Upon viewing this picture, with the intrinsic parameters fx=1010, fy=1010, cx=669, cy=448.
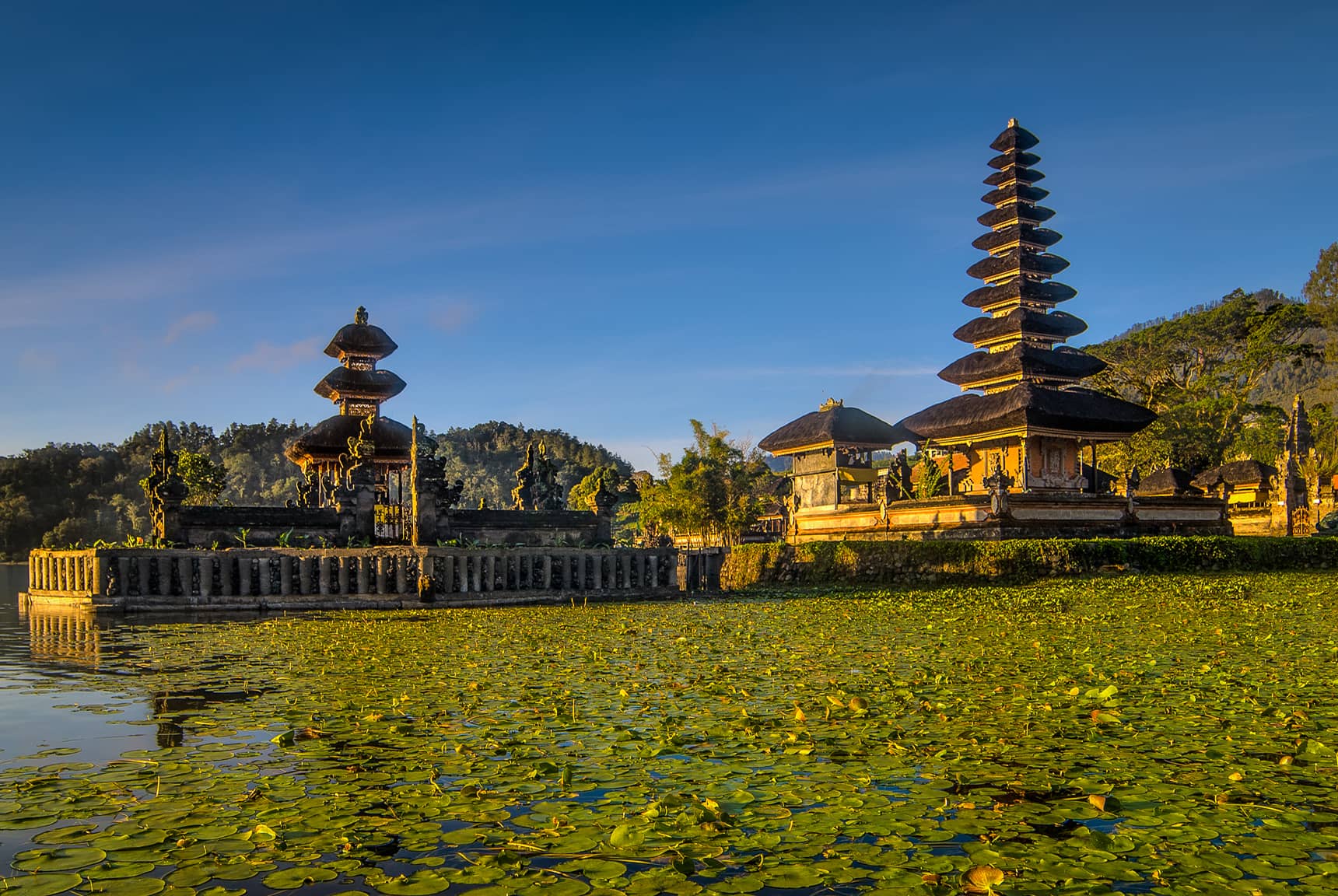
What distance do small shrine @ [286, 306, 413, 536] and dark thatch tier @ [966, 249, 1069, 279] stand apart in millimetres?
29381

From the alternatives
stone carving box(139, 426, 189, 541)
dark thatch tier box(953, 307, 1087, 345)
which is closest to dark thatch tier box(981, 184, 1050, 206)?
dark thatch tier box(953, 307, 1087, 345)

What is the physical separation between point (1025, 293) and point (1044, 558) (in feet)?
80.7

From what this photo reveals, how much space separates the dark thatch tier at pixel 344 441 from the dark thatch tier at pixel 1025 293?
28.9 m

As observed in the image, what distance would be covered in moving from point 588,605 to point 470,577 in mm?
3491

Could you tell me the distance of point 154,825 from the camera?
18.3 ft

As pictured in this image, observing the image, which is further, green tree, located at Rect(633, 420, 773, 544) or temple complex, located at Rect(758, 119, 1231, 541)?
green tree, located at Rect(633, 420, 773, 544)

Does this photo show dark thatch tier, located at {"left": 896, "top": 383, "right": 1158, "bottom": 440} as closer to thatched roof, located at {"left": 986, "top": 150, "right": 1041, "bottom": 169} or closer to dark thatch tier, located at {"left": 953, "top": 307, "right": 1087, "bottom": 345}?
dark thatch tier, located at {"left": 953, "top": 307, "right": 1087, "bottom": 345}

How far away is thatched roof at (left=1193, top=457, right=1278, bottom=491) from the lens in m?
49.4

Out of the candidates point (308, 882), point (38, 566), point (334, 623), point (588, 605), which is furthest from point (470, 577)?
point (308, 882)

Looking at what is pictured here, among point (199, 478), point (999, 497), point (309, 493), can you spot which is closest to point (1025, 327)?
point (999, 497)

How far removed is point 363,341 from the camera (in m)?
50.2

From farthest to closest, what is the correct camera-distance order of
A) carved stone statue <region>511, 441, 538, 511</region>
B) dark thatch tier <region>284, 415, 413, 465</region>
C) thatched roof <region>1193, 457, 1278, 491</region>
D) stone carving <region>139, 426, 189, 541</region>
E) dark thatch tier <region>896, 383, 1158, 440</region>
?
1. thatched roof <region>1193, 457, 1278, 491</region>
2. dark thatch tier <region>284, 415, 413, 465</region>
3. dark thatch tier <region>896, 383, 1158, 440</region>
4. carved stone statue <region>511, 441, 538, 511</region>
5. stone carving <region>139, 426, 189, 541</region>

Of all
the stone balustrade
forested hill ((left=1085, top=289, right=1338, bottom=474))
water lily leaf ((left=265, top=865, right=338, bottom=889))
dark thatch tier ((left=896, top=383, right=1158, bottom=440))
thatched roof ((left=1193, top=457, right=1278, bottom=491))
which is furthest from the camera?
A: forested hill ((left=1085, top=289, right=1338, bottom=474))

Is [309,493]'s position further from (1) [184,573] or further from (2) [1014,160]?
(2) [1014,160]
